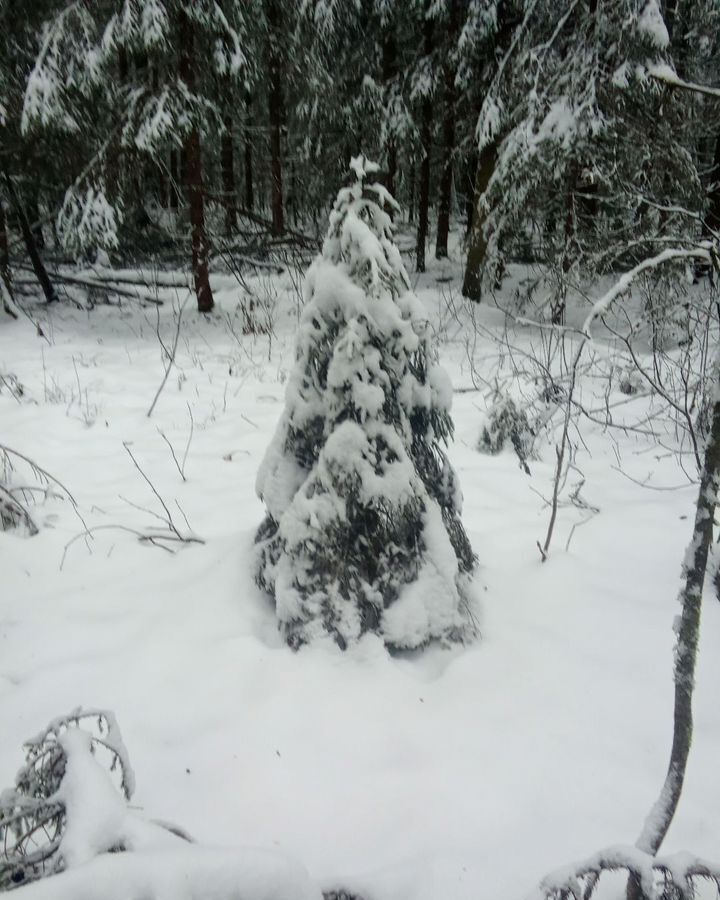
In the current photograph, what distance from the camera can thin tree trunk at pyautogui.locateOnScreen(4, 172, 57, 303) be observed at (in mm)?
9445

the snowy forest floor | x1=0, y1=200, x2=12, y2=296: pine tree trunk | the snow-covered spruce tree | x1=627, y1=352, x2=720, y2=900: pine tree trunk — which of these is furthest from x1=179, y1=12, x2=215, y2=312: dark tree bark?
x1=627, y1=352, x2=720, y2=900: pine tree trunk

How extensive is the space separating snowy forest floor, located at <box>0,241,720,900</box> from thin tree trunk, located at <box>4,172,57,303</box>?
784 centimetres

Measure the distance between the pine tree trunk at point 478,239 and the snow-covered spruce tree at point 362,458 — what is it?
8.63 metres

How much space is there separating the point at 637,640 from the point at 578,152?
26.5 feet

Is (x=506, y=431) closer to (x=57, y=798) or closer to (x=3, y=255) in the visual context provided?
(x=57, y=798)

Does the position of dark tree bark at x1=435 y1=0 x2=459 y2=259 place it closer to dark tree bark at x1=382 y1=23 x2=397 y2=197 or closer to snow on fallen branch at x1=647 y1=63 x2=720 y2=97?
dark tree bark at x1=382 y1=23 x2=397 y2=197

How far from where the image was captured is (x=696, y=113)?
8156 millimetres

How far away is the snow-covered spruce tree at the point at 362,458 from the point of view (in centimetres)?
222

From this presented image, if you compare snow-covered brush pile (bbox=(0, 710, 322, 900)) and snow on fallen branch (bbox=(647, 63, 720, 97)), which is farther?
snow on fallen branch (bbox=(647, 63, 720, 97))

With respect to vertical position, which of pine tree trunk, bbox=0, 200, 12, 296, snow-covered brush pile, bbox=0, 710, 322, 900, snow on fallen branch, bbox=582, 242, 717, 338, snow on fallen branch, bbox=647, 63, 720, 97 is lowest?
snow-covered brush pile, bbox=0, 710, 322, 900

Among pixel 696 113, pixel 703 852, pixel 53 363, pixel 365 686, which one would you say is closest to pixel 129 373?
pixel 53 363

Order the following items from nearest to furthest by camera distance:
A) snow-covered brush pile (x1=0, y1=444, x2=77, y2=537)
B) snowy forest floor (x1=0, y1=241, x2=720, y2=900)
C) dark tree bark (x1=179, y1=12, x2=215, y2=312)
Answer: snowy forest floor (x1=0, y1=241, x2=720, y2=900) → snow-covered brush pile (x1=0, y1=444, x2=77, y2=537) → dark tree bark (x1=179, y1=12, x2=215, y2=312)

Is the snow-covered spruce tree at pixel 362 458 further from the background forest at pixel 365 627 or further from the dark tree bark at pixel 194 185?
the dark tree bark at pixel 194 185

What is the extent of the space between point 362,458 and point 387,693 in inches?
38.3
